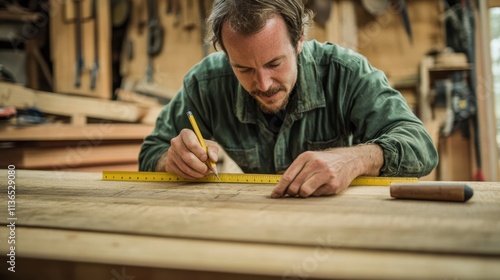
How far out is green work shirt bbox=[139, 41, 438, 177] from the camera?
2.15 metres

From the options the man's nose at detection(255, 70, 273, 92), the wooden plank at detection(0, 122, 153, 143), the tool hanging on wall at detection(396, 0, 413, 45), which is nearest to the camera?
the man's nose at detection(255, 70, 273, 92)

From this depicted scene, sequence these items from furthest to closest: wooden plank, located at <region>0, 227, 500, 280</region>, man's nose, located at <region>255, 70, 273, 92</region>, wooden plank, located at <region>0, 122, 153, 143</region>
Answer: wooden plank, located at <region>0, 122, 153, 143</region> → man's nose, located at <region>255, 70, 273, 92</region> → wooden plank, located at <region>0, 227, 500, 280</region>

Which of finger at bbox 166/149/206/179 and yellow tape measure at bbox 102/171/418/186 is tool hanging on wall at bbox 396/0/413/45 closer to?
yellow tape measure at bbox 102/171/418/186

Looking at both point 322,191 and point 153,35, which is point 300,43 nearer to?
point 322,191

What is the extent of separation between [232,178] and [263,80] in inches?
17.9

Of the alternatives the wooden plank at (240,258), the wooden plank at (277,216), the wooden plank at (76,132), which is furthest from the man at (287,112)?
the wooden plank at (76,132)

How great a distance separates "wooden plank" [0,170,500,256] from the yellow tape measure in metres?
0.11

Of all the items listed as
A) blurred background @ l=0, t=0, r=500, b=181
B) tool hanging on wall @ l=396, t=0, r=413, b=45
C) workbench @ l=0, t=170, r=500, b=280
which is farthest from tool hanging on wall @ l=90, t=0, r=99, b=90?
workbench @ l=0, t=170, r=500, b=280

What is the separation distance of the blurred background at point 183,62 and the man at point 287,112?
1285 millimetres

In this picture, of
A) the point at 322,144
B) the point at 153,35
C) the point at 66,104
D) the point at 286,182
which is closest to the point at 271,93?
the point at 322,144

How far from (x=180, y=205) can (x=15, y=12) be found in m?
4.23

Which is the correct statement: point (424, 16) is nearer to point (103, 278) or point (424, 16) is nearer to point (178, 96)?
point (178, 96)

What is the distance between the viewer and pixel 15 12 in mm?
4680

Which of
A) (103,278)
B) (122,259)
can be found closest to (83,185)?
(103,278)
